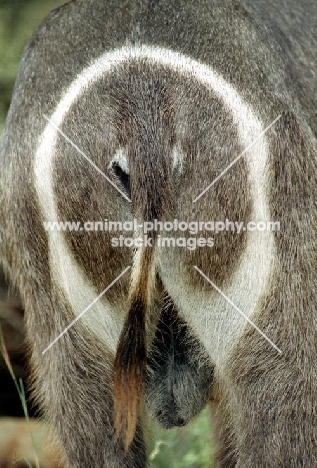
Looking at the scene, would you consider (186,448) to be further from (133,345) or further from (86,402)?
(133,345)

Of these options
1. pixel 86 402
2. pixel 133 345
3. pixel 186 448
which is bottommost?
pixel 186 448

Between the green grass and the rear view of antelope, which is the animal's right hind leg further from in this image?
the green grass

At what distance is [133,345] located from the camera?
3.20 metres

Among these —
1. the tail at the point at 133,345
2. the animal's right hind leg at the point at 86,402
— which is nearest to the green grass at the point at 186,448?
the animal's right hind leg at the point at 86,402

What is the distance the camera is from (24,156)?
11.9 ft

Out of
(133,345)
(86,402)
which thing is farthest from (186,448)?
(133,345)

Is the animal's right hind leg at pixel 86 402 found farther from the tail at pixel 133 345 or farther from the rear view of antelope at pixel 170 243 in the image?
the tail at pixel 133 345

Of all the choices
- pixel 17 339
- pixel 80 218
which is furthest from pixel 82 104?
pixel 17 339

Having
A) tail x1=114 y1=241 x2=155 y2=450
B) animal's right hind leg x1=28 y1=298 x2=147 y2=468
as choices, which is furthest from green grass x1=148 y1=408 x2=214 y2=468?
tail x1=114 y1=241 x2=155 y2=450

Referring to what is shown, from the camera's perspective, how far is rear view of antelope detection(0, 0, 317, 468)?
10.7 feet

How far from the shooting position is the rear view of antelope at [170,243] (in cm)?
326

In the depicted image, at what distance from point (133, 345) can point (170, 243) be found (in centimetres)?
40

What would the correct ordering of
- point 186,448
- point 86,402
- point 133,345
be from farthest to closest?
1. point 186,448
2. point 86,402
3. point 133,345

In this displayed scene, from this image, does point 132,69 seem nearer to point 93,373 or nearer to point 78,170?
point 78,170
